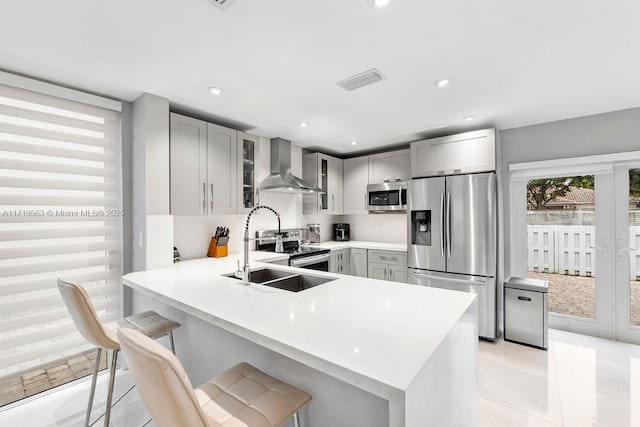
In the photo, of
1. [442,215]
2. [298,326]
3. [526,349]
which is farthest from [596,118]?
[298,326]

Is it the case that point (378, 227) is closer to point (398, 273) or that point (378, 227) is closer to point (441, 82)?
point (398, 273)

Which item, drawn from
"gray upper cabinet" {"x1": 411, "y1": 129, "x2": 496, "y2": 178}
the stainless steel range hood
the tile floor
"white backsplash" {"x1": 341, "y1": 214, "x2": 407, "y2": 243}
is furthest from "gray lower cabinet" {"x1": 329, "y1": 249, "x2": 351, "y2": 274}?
the tile floor

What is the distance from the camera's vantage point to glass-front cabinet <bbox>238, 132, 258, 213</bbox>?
10.7 ft

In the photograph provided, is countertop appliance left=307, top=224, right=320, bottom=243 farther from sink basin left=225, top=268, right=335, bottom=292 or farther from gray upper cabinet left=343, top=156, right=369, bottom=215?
sink basin left=225, top=268, right=335, bottom=292

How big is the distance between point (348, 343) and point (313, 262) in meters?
2.58

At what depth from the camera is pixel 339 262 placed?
411cm

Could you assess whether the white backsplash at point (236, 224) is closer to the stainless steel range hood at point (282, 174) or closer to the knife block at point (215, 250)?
the knife block at point (215, 250)

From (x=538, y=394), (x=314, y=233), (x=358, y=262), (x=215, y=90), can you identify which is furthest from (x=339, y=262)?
(x=215, y=90)

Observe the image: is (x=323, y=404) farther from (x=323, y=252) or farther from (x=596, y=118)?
(x=596, y=118)

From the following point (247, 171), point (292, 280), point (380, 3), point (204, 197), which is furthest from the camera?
point (247, 171)

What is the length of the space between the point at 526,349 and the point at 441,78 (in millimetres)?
2764

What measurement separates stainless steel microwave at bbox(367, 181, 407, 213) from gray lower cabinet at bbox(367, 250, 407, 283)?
64 cm

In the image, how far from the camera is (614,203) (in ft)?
9.95

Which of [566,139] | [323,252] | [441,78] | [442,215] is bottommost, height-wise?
[323,252]
